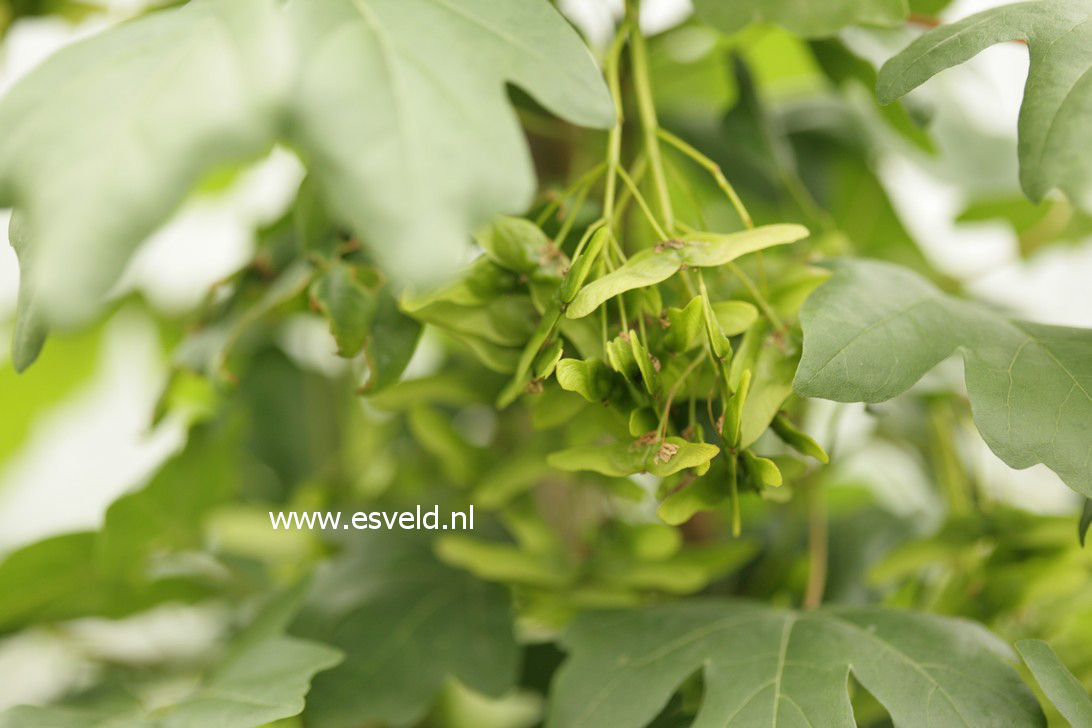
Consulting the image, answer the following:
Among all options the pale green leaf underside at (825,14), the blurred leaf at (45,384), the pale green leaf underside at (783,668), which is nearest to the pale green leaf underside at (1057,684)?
the pale green leaf underside at (783,668)

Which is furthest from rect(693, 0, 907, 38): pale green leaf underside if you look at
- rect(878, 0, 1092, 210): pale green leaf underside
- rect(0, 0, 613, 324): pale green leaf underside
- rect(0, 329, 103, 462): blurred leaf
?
rect(0, 329, 103, 462): blurred leaf

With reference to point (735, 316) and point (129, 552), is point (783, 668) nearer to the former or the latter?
point (735, 316)

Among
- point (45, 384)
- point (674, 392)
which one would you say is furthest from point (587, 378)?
point (45, 384)

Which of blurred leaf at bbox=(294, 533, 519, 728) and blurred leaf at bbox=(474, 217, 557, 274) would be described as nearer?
blurred leaf at bbox=(474, 217, 557, 274)

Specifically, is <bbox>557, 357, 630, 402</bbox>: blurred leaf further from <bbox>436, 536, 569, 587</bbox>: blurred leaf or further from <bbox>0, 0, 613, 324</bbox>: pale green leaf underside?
<bbox>436, 536, 569, 587</bbox>: blurred leaf

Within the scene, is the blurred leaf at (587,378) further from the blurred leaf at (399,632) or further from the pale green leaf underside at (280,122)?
the blurred leaf at (399,632)

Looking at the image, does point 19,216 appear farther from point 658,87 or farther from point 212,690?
point 658,87
